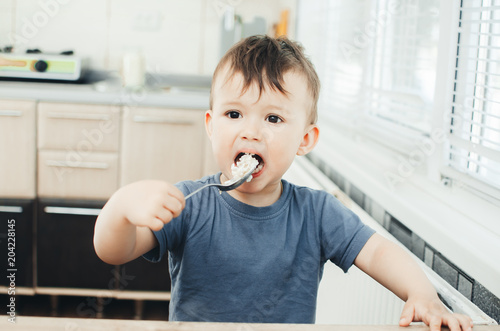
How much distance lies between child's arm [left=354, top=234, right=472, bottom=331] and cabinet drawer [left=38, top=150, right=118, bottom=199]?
1790 mm

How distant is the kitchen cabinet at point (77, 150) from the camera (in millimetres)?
2559

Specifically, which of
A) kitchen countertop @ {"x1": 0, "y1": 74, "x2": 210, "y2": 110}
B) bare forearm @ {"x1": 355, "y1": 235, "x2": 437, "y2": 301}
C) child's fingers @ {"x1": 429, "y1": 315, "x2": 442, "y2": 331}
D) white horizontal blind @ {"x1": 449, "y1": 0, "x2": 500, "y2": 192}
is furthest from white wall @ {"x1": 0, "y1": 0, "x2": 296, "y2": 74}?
child's fingers @ {"x1": 429, "y1": 315, "x2": 442, "y2": 331}

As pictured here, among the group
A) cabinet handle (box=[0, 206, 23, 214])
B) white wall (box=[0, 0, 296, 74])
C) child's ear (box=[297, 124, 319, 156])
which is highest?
white wall (box=[0, 0, 296, 74])

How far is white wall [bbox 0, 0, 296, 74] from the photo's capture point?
320cm

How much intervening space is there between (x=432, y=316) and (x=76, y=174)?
2124mm

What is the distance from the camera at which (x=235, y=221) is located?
1.05 m

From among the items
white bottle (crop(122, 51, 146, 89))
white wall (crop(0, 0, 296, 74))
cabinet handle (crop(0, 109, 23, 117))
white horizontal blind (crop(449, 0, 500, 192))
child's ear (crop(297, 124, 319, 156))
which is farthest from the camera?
white wall (crop(0, 0, 296, 74))

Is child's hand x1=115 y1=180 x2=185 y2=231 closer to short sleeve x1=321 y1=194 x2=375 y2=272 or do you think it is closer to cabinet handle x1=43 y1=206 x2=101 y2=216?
short sleeve x1=321 y1=194 x2=375 y2=272

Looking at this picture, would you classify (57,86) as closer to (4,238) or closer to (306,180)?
(4,238)

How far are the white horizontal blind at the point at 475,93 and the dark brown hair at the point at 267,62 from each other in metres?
0.44

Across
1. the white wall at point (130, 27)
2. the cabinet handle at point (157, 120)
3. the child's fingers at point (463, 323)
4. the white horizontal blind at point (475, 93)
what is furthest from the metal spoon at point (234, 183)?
the white wall at point (130, 27)

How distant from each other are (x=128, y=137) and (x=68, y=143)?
0.88ft

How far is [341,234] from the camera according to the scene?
1062 millimetres

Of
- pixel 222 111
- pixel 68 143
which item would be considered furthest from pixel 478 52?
pixel 68 143
